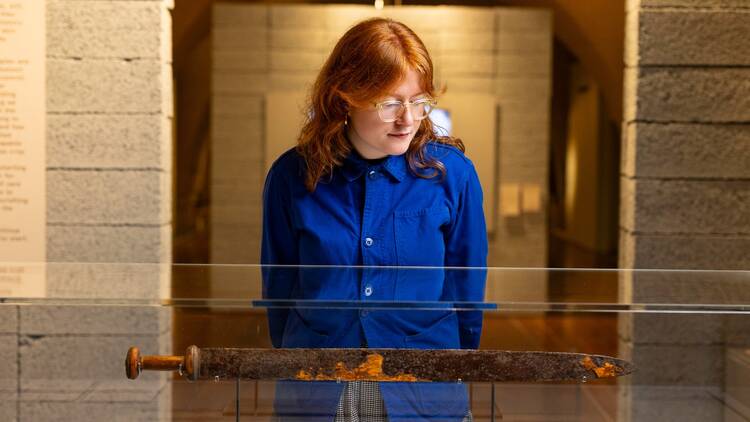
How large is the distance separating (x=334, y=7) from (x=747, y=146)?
11.5ft

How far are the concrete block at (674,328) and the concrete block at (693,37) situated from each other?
10.3 feet

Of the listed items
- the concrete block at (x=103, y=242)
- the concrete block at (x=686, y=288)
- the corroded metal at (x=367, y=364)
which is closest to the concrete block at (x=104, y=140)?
the concrete block at (x=103, y=242)

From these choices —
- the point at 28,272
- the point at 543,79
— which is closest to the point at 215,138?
the point at 543,79

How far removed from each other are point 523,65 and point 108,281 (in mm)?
6001

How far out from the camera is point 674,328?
2.18 meters

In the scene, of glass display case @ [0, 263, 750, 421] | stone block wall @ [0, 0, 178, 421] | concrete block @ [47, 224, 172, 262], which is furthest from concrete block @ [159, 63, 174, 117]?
glass display case @ [0, 263, 750, 421]

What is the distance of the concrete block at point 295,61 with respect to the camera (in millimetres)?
7738

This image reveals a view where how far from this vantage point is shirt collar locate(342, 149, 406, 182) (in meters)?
2.29

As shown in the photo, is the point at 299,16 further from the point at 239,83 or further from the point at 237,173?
the point at 237,173

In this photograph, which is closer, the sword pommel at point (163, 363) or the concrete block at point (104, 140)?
the sword pommel at point (163, 363)

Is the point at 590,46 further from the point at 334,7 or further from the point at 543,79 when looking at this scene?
the point at 334,7

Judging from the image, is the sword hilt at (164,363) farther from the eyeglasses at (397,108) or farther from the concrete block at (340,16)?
the concrete block at (340,16)

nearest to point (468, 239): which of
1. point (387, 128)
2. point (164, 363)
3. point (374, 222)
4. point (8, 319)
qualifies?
point (374, 222)

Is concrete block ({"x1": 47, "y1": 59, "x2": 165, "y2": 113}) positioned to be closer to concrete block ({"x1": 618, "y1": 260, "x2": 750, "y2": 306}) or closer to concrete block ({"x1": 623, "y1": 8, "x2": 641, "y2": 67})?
concrete block ({"x1": 623, "y1": 8, "x2": 641, "y2": 67})
